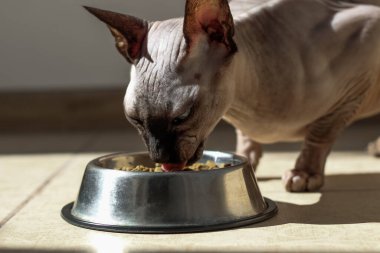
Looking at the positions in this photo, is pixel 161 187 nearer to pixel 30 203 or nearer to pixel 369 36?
pixel 30 203

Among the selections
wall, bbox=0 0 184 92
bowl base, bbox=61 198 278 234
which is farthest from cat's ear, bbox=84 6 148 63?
wall, bbox=0 0 184 92

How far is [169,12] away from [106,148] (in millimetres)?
792

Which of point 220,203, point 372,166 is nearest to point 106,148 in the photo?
point 372,166

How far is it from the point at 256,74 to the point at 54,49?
187cm

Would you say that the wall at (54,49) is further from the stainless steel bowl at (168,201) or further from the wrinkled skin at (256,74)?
the stainless steel bowl at (168,201)

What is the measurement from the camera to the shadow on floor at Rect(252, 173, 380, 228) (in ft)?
5.43

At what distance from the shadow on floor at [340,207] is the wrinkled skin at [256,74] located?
3.3 inches

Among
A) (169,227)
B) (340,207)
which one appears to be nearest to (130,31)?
(169,227)

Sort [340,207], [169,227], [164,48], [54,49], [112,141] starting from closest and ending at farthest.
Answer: [169,227] → [164,48] → [340,207] → [112,141] → [54,49]

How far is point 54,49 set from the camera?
11.8 feet

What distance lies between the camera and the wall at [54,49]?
355 centimetres

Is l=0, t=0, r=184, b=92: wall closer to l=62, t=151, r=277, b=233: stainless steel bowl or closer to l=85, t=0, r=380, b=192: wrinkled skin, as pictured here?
l=85, t=0, r=380, b=192: wrinkled skin

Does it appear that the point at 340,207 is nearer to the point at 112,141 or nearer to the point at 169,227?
the point at 169,227

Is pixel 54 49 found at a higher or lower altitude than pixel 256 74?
lower
